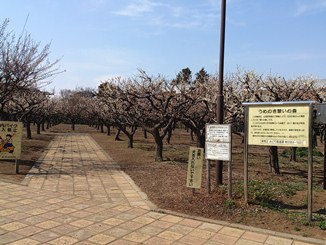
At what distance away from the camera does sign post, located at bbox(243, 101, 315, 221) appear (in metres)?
6.00

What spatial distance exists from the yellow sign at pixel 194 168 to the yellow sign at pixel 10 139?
623 centimetres

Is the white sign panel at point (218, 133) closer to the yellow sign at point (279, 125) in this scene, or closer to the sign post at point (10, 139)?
the yellow sign at point (279, 125)

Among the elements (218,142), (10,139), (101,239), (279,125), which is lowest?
(101,239)

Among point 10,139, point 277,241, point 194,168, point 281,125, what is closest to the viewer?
point 277,241

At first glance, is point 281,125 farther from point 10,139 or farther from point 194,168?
point 10,139

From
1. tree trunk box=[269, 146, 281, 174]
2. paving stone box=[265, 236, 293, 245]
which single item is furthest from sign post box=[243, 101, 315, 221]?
tree trunk box=[269, 146, 281, 174]

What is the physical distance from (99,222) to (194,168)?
8.76 feet

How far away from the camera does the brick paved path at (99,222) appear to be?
4.95 meters

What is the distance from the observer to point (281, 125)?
6.35 m

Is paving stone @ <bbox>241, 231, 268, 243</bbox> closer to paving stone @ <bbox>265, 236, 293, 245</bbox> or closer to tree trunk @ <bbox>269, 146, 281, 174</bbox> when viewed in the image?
paving stone @ <bbox>265, 236, 293, 245</bbox>

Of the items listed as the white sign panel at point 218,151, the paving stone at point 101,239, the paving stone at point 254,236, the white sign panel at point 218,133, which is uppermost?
the white sign panel at point 218,133

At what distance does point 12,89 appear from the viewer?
13789 mm

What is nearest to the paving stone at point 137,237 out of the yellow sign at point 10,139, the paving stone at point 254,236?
the paving stone at point 254,236

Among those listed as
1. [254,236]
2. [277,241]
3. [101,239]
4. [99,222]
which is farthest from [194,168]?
[101,239]
